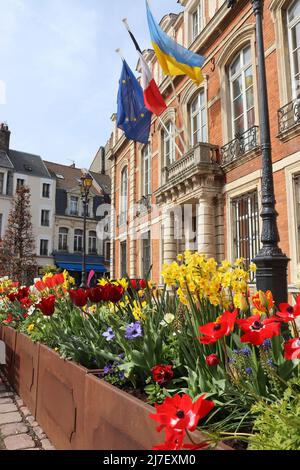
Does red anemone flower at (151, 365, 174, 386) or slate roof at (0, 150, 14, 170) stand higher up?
slate roof at (0, 150, 14, 170)

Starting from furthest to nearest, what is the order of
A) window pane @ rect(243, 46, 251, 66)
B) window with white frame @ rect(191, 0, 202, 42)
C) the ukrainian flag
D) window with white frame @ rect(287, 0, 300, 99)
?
window with white frame @ rect(191, 0, 202, 42) < window pane @ rect(243, 46, 251, 66) < the ukrainian flag < window with white frame @ rect(287, 0, 300, 99)

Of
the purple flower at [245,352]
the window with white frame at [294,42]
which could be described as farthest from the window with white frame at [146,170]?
the purple flower at [245,352]

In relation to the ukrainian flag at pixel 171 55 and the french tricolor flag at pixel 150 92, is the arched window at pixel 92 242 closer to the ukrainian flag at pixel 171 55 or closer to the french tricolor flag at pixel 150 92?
the french tricolor flag at pixel 150 92

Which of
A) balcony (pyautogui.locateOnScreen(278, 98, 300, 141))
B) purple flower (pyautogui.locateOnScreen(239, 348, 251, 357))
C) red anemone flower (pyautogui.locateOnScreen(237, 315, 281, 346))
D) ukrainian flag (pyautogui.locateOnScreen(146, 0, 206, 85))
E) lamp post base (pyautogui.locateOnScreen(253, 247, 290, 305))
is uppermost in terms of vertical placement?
ukrainian flag (pyautogui.locateOnScreen(146, 0, 206, 85))

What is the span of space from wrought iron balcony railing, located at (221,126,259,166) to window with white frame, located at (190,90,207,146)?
175 centimetres

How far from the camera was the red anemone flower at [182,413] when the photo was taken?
3.57 feet

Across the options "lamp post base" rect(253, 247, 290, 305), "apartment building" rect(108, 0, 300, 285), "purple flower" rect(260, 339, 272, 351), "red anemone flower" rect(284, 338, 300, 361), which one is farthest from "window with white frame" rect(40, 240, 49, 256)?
"red anemone flower" rect(284, 338, 300, 361)

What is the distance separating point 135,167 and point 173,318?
16.3 meters

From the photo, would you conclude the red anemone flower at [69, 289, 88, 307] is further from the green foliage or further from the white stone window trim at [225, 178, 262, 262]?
the white stone window trim at [225, 178, 262, 262]

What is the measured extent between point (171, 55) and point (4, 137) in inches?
1071

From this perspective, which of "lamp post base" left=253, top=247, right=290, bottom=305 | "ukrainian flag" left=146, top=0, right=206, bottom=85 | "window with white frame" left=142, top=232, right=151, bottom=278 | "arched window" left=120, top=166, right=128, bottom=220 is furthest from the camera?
"arched window" left=120, top=166, right=128, bottom=220

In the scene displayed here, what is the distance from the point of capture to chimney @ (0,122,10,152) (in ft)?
109
